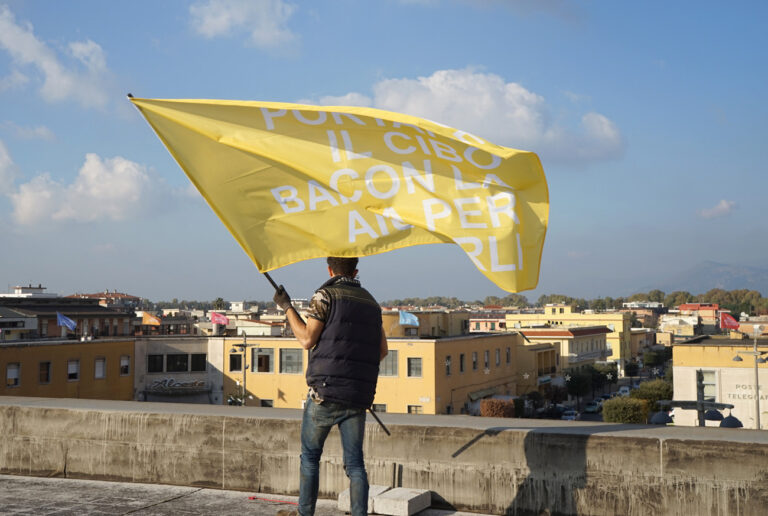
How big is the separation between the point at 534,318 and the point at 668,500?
11790 cm

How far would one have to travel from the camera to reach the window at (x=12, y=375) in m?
42.2

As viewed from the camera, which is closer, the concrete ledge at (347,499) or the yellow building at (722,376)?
the concrete ledge at (347,499)

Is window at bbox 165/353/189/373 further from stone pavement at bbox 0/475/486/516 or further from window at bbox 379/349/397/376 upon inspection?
stone pavement at bbox 0/475/486/516

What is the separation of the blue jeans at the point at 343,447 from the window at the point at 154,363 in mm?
54936

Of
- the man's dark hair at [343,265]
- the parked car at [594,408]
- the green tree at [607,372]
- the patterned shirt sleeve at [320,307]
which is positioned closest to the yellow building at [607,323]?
the green tree at [607,372]

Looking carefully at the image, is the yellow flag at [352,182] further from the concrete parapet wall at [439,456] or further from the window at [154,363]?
the window at [154,363]

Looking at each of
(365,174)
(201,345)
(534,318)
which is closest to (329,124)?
(365,174)

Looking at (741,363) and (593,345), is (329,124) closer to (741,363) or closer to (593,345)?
(741,363)

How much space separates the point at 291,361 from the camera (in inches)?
2138

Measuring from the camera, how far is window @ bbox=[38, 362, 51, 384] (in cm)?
4503

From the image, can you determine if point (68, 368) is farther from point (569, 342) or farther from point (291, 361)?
point (569, 342)

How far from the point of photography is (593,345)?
Answer: 97.7 metres

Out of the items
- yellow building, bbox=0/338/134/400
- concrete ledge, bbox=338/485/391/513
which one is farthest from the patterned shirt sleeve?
yellow building, bbox=0/338/134/400

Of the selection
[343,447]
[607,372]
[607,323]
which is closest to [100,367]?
[343,447]
